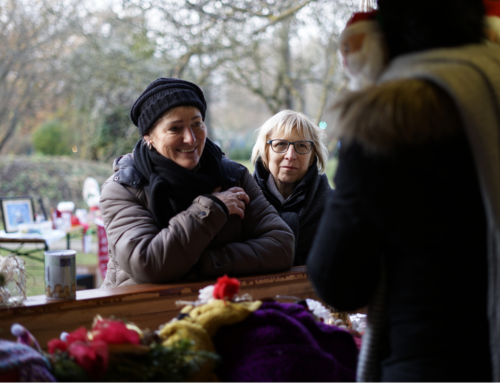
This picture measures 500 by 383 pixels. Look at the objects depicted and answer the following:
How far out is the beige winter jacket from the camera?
175 centimetres

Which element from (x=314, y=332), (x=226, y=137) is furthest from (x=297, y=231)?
(x=226, y=137)

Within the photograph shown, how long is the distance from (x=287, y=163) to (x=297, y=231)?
15.1 inches

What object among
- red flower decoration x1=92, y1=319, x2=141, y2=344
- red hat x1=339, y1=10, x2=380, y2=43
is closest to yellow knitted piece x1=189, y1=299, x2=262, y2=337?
red flower decoration x1=92, y1=319, x2=141, y2=344

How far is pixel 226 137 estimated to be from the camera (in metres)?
12.6

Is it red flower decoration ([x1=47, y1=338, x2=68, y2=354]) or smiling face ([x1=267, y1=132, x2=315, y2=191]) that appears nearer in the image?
red flower decoration ([x1=47, y1=338, x2=68, y2=354])

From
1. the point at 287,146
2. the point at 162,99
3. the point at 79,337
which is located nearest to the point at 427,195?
the point at 79,337

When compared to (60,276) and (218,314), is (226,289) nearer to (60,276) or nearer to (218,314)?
(218,314)

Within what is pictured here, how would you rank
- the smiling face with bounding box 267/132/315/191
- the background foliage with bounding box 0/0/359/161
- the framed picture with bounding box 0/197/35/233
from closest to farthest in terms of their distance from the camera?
the smiling face with bounding box 267/132/315/191 → the framed picture with bounding box 0/197/35/233 → the background foliage with bounding box 0/0/359/161

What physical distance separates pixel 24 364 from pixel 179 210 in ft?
3.14

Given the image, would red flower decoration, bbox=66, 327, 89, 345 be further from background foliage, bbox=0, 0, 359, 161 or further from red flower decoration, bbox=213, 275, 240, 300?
background foliage, bbox=0, 0, 359, 161

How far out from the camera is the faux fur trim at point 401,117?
34.7 inches

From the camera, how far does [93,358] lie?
3.46 feet

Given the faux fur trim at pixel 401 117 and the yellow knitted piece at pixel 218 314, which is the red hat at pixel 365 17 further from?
the yellow knitted piece at pixel 218 314

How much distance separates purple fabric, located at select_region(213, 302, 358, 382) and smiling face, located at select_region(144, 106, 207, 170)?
2.86ft
